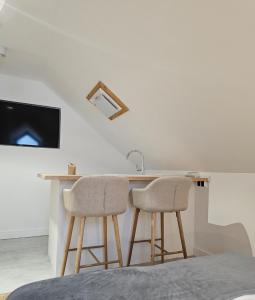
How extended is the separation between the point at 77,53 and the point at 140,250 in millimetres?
2175

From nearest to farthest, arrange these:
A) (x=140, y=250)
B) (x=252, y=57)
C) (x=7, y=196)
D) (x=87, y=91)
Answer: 1. (x=252, y=57)
2. (x=140, y=250)
3. (x=87, y=91)
4. (x=7, y=196)

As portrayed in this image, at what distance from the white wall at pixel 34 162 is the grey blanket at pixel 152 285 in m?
3.06

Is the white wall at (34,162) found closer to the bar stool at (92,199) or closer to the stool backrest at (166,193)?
the bar stool at (92,199)

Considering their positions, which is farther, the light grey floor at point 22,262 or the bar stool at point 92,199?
the light grey floor at point 22,262

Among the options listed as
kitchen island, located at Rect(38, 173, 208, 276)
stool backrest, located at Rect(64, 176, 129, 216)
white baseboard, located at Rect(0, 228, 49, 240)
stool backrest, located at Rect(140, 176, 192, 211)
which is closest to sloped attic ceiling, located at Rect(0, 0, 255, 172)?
stool backrest, located at Rect(140, 176, 192, 211)

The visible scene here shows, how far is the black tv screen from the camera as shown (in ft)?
12.1

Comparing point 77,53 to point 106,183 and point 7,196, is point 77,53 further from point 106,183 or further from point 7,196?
point 7,196

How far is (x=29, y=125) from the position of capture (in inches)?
152

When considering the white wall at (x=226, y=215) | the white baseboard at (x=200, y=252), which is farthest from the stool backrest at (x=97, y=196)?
the white baseboard at (x=200, y=252)

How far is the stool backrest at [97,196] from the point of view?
77.8 inches

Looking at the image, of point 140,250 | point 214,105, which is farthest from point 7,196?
point 214,105

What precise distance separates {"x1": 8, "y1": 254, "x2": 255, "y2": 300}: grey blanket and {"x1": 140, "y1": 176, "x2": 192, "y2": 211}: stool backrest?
1.16 metres

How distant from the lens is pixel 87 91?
3154mm

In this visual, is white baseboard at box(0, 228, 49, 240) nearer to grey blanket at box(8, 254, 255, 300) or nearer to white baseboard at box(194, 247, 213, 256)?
white baseboard at box(194, 247, 213, 256)
